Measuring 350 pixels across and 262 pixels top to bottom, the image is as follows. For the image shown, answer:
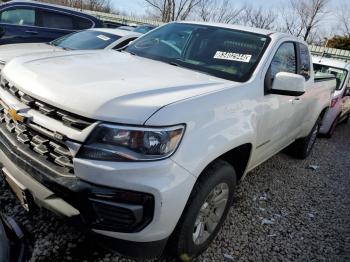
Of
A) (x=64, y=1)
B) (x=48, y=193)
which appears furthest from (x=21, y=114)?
(x=64, y=1)

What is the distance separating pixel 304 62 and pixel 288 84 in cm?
154

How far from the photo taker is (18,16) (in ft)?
24.5

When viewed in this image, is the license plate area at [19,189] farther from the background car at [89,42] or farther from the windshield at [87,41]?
the windshield at [87,41]

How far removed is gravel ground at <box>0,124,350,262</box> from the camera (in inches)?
102

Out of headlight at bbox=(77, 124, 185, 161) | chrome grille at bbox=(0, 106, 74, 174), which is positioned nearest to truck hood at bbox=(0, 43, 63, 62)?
chrome grille at bbox=(0, 106, 74, 174)

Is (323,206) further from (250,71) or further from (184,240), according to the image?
(184,240)

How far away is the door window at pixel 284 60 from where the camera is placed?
129 inches

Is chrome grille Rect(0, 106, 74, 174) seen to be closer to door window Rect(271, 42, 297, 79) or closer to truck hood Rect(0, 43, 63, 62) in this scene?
door window Rect(271, 42, 297, 79)

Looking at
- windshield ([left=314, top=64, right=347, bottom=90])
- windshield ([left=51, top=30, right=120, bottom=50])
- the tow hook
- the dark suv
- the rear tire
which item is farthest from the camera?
windshield ([left=314, top=64, right=347, bottom=90])

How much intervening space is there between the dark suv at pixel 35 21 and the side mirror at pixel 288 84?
5847mm

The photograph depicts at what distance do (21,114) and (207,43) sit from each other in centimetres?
A: 188

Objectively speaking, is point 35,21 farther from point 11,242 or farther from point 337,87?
point 11,242

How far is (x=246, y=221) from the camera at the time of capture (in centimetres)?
332

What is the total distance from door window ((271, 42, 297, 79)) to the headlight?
1.63 m
